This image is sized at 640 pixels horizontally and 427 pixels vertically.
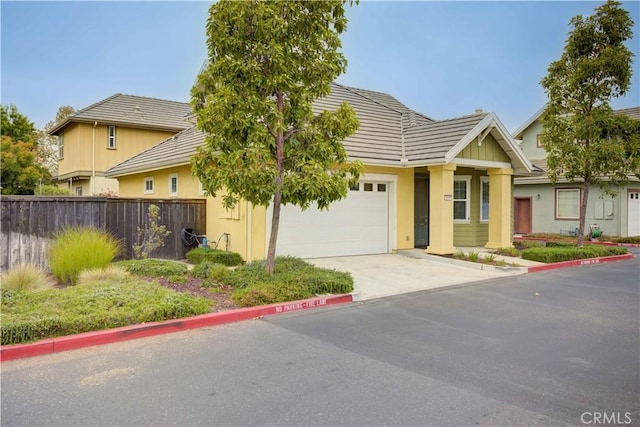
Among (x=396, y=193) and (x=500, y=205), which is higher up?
(x=396, y=193)

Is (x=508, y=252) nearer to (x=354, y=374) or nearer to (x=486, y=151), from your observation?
(x=486, y=151)

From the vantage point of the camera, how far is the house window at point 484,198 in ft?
56.4

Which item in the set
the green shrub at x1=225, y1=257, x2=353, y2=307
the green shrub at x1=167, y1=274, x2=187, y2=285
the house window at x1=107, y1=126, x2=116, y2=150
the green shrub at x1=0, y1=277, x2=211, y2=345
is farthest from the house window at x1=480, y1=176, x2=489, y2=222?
the house window at x1=107, y1=126, x2=116, y2=150

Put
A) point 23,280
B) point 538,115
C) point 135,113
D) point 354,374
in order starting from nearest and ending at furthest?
point 354,374 → point 23,280 → point 135,113 → point 538,115

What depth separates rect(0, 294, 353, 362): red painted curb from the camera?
515cm

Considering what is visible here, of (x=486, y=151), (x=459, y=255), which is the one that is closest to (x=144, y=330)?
(x=459, y=255)

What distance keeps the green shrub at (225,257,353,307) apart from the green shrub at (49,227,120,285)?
2.62 meters

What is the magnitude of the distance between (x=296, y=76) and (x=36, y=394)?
6.64m

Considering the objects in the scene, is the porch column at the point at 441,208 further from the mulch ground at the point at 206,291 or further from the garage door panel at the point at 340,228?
the mulch ground at the point at 206,291

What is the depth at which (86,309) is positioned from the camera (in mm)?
6145

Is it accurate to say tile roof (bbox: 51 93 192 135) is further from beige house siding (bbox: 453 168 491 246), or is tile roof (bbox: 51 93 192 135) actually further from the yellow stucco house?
beige house siding (bbox: 453 168 491 246)

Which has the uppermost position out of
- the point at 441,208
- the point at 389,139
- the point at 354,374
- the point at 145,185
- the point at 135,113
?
the point at 135,113

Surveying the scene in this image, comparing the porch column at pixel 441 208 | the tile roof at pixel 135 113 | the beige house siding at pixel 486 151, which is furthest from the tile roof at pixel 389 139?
the tile roof at pixel 135 113

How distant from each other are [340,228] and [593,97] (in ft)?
32.4
